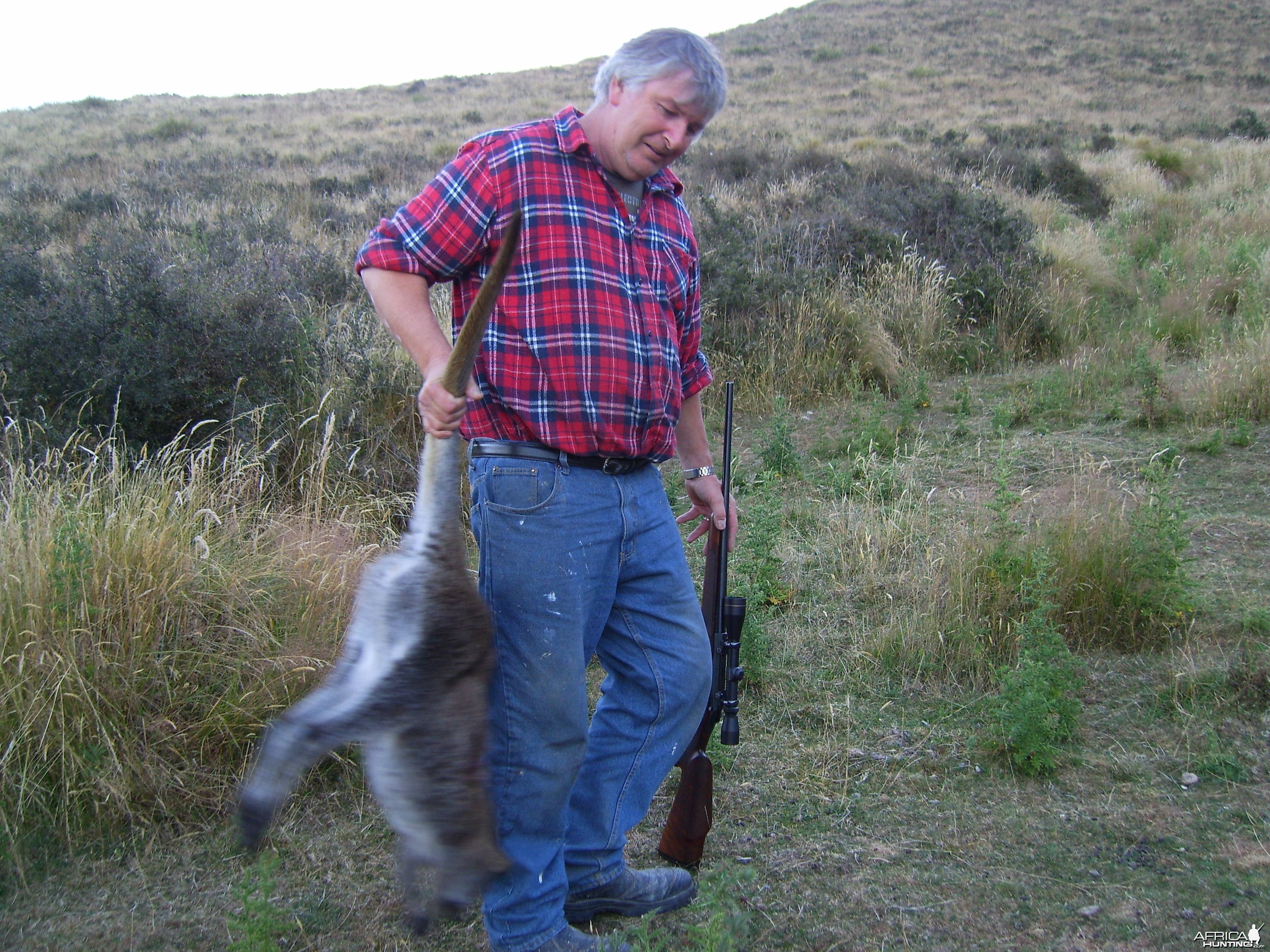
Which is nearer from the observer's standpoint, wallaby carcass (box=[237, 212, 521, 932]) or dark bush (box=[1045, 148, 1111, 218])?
wallaby carcass (box=[237, 212, 521, 932])

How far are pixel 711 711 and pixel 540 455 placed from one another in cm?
120

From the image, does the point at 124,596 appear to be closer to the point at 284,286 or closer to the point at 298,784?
the point at 298,784

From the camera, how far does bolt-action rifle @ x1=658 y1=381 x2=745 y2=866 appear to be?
294cm

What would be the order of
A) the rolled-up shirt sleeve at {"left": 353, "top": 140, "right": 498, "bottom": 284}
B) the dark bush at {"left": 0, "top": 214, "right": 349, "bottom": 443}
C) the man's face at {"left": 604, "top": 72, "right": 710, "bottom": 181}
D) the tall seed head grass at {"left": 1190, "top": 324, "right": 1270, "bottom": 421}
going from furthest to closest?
the tall seed head grass at {"left": 1190, "top": 324, "right": 1270, "bottom": 421} → the dark bush at {"left": 0, "top": 214, "right": 349, "bottom": 443} → the man's face at {"left": 604, "top": 72, "right": 710, "bottom": 181} → the rolled-up shirt sleeve at {"left": 353, "top": 140, "right": 498, "bottom": 284}

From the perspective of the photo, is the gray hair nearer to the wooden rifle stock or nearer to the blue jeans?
the blue jeans

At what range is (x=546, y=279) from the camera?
2.23m

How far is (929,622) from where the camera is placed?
4234mm

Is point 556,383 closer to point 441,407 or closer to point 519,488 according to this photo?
point 519,488

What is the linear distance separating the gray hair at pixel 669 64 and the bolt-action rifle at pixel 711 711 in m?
1.04

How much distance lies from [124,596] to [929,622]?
126 inches

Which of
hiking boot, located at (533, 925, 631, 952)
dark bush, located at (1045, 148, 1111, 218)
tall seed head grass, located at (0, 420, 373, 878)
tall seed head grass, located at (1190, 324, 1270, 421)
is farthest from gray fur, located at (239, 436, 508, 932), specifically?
dark bush, located at (1045, 148, 1111, 218)

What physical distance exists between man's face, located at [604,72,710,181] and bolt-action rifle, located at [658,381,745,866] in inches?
37.9

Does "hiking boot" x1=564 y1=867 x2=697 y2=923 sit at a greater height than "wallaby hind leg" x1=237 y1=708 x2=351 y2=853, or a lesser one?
lesser

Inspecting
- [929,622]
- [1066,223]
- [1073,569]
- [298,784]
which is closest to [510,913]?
[298,784]
